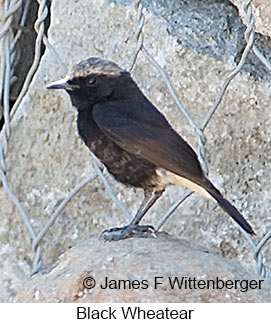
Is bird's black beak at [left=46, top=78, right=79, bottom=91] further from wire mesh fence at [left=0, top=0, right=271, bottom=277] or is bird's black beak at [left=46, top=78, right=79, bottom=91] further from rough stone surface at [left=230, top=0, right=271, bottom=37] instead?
rough stone surface at [left=230, top=0, right=271, bottom=37]

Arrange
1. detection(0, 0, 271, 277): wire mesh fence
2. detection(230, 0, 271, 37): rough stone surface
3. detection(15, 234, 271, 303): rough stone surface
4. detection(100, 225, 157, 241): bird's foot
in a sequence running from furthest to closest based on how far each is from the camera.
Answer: detection(230, 0, 271, 37): rough stone surface → detection(0, 0, 271, 277): wire mesh fence → detection(100, 225, 157, 241): bird's foot → detection(15, 234, 271, 303): rough stone surface

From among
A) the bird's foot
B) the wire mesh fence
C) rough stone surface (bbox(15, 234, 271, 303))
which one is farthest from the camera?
the wire mesh fence

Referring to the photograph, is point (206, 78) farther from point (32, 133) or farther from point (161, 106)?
point (32, 133)

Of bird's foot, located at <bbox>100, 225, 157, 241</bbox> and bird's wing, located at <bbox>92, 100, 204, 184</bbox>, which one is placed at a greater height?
bird's wing, located at <bbox>92, 100, 204, 184</bbox>

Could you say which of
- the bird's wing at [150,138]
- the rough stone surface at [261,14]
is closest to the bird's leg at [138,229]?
the bird's wing at [150,138]

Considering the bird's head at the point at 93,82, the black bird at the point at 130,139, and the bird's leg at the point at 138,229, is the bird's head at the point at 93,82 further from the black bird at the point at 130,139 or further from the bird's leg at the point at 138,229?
the bird's leg at the point at 138,229

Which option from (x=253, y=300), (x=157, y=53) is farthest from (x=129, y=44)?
(x=253, y=300)

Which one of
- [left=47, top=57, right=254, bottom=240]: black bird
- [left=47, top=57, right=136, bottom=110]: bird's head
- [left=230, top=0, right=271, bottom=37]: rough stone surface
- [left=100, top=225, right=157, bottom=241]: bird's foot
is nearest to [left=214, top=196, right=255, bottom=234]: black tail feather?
[left=47, top=57, right=254, bottom=240]: black bird

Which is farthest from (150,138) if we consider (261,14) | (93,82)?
(261,14)
